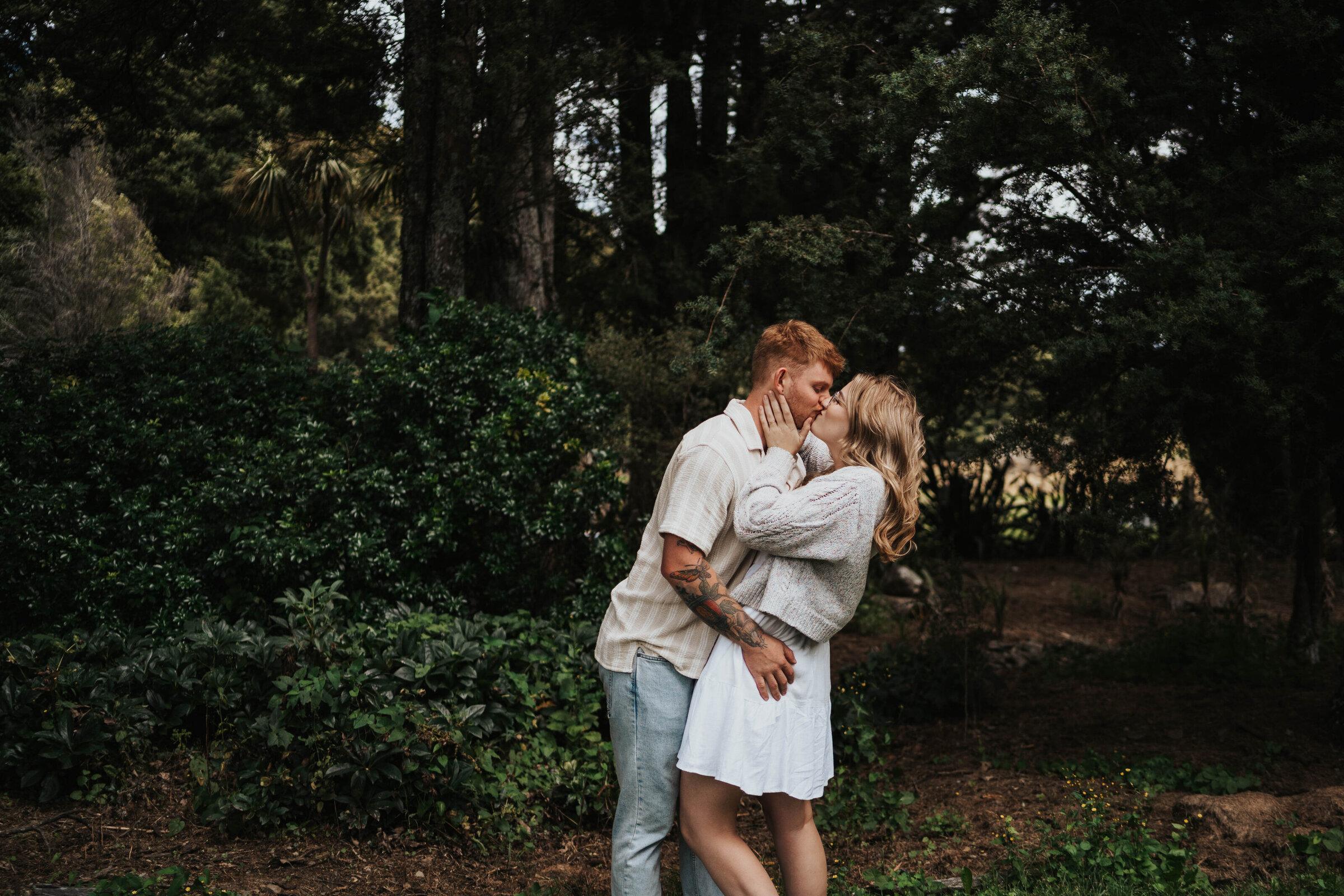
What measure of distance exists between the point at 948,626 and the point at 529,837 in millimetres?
2954

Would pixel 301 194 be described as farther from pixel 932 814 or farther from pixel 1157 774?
pixel 1157 774

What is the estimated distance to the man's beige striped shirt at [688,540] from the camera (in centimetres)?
238

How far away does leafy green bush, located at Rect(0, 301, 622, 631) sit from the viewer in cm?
473

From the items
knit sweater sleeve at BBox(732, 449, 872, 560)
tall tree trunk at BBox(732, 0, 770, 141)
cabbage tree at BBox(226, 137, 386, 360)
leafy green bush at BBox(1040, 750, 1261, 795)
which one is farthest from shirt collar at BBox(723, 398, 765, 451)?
cabbage tree at BBox(226, 137, 386, 360)

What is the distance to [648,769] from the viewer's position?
2.47 metres

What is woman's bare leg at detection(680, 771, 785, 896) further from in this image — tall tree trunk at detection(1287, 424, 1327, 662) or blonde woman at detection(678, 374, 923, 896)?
tall tree trunk at detection(1287, 424, 1327, 662)

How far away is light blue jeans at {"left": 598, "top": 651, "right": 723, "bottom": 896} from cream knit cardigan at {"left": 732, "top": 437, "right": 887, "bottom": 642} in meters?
0.30

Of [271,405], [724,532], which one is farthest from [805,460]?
[271,405]

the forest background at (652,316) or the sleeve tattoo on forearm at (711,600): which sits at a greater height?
the forest background at (652,316)

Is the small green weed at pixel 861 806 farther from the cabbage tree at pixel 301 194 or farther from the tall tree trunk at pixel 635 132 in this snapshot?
the cabbage tree at pixel 301 194

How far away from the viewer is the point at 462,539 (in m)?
5.18

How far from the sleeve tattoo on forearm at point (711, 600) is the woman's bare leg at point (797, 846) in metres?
0.47

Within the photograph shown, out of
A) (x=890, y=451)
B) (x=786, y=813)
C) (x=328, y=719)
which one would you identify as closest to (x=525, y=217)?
(x=328, y=719)

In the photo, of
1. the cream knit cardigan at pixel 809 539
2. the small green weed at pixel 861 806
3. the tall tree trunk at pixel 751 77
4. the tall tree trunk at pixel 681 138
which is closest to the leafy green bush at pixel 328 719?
the small green weed at pixel 861 806
